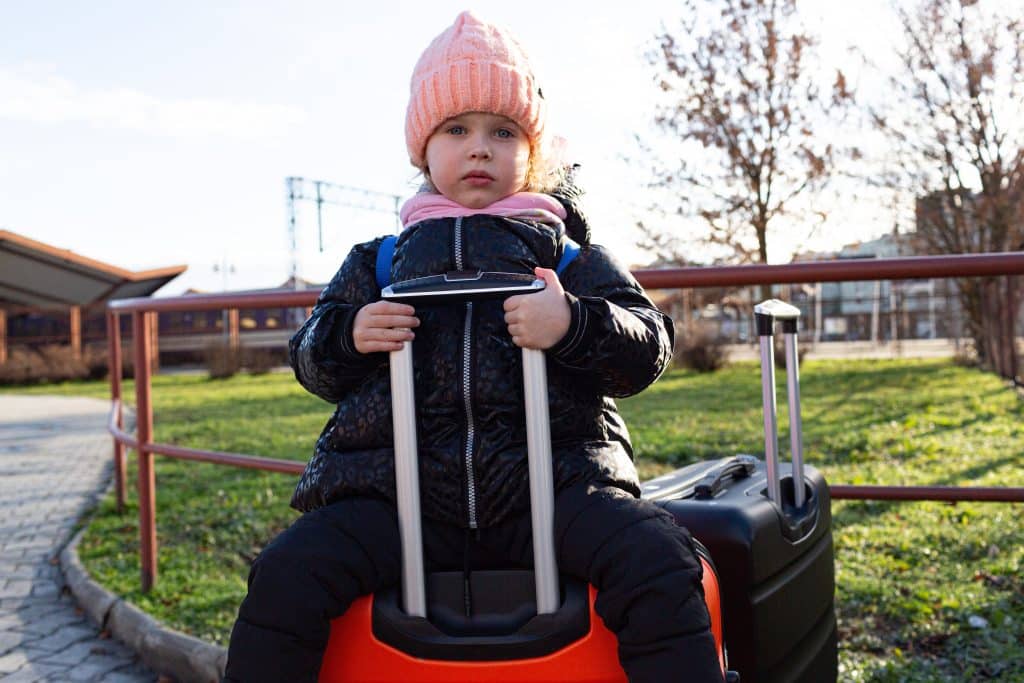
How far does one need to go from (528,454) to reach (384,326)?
1.05 feet

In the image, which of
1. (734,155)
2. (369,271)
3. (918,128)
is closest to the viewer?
(369,271)

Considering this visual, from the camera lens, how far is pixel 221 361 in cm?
2034

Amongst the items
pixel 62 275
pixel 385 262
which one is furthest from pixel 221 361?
pixel 385 262

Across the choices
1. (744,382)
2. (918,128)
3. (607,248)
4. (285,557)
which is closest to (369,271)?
(607,248)

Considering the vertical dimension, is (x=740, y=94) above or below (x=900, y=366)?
above

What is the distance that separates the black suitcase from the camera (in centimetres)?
176

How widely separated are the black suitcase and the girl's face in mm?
642

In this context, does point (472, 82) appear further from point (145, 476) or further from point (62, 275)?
A: point (62, 275)

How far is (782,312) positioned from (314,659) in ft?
4.00

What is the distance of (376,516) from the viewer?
1.56 metres

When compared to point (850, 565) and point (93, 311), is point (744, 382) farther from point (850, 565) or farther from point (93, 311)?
point (93, 311)

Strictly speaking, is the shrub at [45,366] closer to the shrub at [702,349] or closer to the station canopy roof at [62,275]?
the station canopy roof at [62,275]

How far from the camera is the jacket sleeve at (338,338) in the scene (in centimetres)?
169

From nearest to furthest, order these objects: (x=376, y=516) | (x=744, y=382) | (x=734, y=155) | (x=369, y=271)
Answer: (x=376, y=516) → (x=369, y=271) → (x=744, y=382) → (x=734, y=155)
